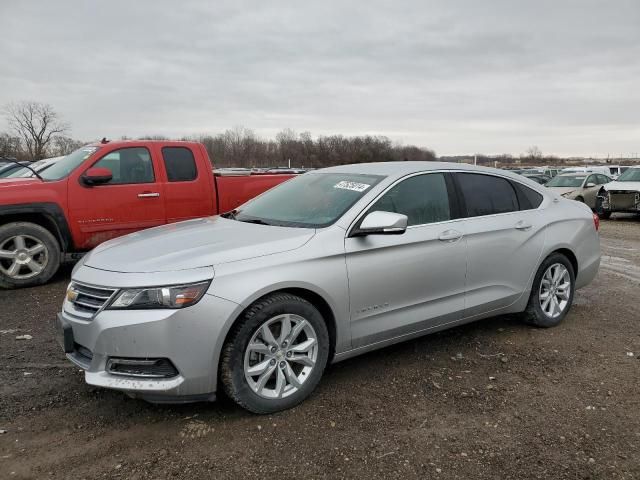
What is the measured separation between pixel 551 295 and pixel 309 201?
2585 mm

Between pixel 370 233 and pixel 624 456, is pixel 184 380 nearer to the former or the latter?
pixel 370 233

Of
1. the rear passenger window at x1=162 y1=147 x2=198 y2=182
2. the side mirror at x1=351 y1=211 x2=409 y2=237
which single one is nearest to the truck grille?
the side mirror at x1=351 y1=211 x2=409 y2=237

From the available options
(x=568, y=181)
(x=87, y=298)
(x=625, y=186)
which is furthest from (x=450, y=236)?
(x=568, y=181)

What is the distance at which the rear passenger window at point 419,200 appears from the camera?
4.00 meters

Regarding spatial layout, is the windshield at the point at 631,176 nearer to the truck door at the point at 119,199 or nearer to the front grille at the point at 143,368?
the truck door at the point at 119,199

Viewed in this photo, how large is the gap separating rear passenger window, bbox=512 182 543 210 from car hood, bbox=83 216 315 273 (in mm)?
2331

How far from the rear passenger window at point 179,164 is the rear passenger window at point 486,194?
4.32 m

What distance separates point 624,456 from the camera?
2947 millimetres

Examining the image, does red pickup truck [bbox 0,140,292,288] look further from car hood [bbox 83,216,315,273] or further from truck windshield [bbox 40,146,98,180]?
car hood [bbox 83,216,315,273]

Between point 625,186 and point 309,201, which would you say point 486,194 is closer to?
point 309,201

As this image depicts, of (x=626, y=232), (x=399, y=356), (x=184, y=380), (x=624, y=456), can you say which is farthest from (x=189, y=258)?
(x=626, y=232)

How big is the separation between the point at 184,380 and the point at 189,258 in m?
0.70

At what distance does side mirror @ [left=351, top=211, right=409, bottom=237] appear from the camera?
3.57m

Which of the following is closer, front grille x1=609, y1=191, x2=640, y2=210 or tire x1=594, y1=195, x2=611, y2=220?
front grille x1=609, y1=191, x2=640, y2=210
